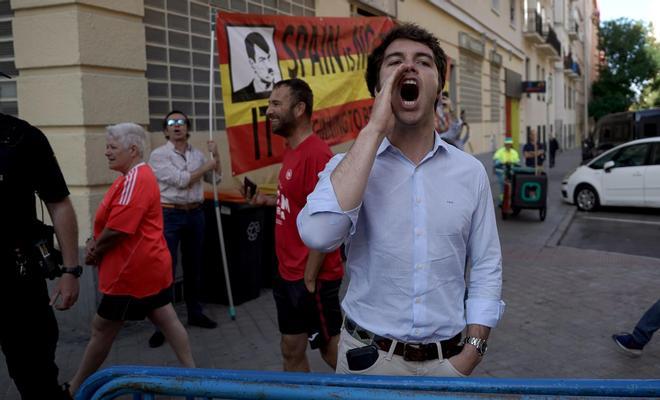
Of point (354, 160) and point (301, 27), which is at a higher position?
point (301, 27)

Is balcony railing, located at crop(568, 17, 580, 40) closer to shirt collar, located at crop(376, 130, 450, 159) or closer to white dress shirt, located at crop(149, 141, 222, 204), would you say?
white dress shirt, located at crop(149, 141, 222, 204)

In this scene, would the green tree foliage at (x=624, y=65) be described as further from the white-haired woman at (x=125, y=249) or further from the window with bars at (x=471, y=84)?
the white-haired woman at (x=125, y=249)

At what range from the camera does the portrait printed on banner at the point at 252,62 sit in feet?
17.6

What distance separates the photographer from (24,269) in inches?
108

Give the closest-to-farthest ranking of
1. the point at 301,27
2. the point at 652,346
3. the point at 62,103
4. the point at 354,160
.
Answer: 1. the point at 354,160
2. the point at 652,346
3. the point at 62,103
4. the point at 301,27

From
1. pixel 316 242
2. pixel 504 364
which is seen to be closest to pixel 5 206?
pixel 316 242

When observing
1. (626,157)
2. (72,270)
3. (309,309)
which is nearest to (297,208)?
(309,309)

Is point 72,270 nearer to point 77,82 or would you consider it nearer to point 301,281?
point 301,281

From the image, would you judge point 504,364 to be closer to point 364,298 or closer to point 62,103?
point 364,298

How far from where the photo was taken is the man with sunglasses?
5.34 meters

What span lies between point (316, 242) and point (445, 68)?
2.83 feet

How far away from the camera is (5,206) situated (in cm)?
273

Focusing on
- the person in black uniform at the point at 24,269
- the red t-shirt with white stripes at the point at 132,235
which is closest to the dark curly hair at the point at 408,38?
the person in black uniform at the point at 24,269

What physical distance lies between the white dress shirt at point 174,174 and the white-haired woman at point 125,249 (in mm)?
1363
